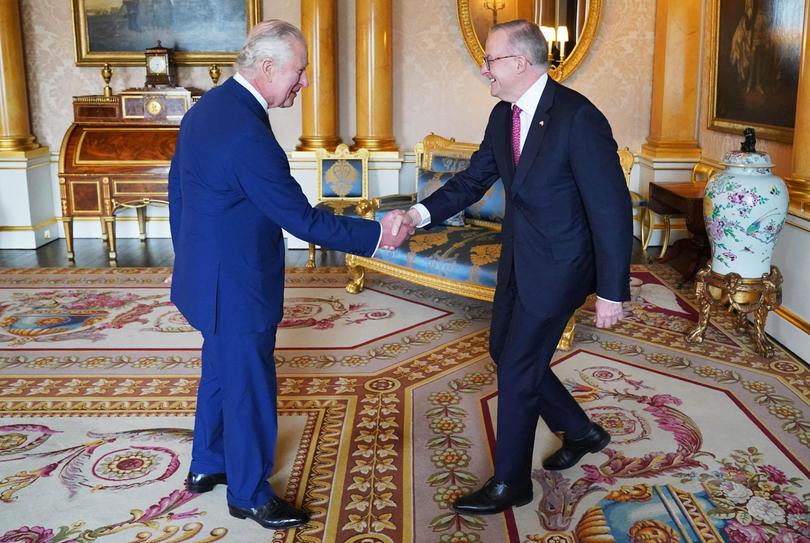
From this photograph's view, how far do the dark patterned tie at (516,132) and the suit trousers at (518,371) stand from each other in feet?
1.38

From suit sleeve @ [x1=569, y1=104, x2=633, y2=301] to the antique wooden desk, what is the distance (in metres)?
3.50

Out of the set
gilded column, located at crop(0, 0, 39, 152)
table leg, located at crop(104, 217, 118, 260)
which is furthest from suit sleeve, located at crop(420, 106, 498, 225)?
gilded column, located at crop(0, 0, 39, 152)

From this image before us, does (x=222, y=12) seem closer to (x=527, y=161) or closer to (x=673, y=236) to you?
(x=673, y=236)

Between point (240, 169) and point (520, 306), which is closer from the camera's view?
point (240, 169)

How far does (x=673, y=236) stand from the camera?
763 centimetres

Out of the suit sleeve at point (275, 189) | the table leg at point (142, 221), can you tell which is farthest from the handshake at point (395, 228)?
Result: the table leg at point (142, 221)

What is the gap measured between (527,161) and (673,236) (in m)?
5.39

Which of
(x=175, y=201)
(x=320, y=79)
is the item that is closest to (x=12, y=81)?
(x=320, y=79)

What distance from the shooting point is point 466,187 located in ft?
10.8

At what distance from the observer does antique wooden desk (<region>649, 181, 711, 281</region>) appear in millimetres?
6090

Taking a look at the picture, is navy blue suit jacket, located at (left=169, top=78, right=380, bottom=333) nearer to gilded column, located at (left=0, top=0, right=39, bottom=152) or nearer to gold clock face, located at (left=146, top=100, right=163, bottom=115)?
gold clock face, located at (left=146, top=100, right=163, bottom=115)

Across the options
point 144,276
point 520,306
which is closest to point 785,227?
point 520,306

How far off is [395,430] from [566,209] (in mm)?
1416

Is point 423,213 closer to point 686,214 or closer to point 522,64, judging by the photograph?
point 522,64
